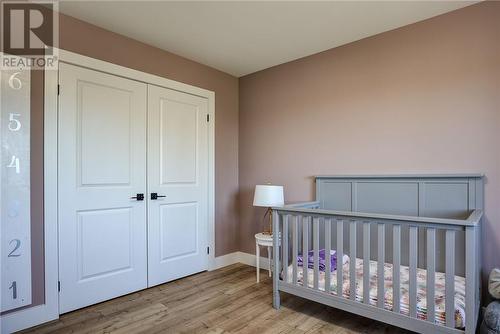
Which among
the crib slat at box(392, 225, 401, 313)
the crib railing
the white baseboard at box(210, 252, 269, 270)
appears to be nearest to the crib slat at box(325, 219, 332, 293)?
the crib railing

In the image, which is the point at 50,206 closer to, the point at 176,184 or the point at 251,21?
the point at 176,184

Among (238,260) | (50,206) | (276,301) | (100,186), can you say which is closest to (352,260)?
(276,301)

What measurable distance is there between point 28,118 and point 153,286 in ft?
5.94

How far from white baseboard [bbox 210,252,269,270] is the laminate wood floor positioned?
0.55m

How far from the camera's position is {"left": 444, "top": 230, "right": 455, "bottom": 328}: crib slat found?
1.61 metres

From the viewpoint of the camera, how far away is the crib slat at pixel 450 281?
63.4 inches

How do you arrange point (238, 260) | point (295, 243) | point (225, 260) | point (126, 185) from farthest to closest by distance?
point (238, 260) → point (225, 260) → point (126, 185) → point (295, 243)

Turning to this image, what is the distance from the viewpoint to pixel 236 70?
352 cm

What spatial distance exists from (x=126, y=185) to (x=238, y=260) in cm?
175

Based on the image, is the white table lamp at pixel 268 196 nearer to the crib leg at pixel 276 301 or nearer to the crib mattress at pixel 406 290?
the crib mattress at pixel 406 290

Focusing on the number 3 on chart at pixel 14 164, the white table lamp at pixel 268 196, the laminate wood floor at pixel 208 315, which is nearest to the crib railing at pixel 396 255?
the laminate wood floor at pixel 208 315

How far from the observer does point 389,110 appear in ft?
8.39

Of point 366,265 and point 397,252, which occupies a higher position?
point 397,252

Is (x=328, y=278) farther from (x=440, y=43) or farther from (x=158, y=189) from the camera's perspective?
(x=440, y=43)
